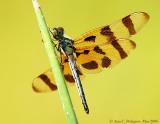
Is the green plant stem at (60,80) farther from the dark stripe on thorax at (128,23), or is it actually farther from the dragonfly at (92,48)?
the dark stripe on thorax at (128,23)

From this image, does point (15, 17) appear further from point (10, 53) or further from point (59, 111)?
point (59, 111)

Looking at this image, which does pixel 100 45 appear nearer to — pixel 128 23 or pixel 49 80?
pixel 128 23

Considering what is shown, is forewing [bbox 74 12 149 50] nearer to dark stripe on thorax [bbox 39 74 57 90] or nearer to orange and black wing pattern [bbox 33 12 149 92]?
orange and black wing pattern [bbox 33 12 149 92]

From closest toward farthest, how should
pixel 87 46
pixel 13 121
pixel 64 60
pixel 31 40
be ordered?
pixel 64 60 < pixel 87 46 < pixel 13 121 < pixel 31 40

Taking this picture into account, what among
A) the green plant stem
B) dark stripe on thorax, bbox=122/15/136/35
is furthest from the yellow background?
the green plant stem

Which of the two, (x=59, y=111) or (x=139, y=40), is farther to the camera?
(x=139, y=40)

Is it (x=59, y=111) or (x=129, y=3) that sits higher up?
(x=129, y=3)

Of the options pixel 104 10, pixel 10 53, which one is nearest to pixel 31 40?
pixel 10 53

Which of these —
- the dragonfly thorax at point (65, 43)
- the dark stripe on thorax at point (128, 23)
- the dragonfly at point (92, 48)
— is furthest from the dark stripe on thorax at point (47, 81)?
the dark stripe on thorax at point (128, 23)
